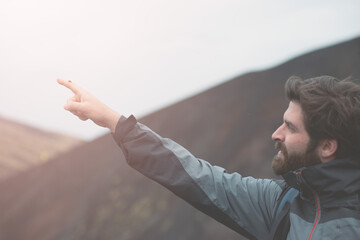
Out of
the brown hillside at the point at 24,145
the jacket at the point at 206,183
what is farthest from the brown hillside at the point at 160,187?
the brown hillside at the point at 24,145

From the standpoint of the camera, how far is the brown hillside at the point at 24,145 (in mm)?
30447

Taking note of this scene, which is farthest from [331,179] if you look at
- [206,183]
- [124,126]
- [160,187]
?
[160,187]

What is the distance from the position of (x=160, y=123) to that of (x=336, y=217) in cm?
1460

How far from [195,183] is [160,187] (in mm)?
11199

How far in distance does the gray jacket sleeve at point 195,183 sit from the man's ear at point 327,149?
286 mm

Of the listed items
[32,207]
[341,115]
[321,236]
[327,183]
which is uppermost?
[341,115]

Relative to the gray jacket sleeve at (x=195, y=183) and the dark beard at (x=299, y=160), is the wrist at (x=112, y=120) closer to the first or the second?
the gray jacket sleeve at (x=195, y=183)

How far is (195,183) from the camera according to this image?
202 cm

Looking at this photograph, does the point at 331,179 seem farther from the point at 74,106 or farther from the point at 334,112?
the point at 74,106

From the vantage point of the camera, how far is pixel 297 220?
176 cm

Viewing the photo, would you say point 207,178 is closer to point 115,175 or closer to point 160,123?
point 115,175

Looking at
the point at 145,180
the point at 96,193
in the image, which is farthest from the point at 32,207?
the point at 145,180

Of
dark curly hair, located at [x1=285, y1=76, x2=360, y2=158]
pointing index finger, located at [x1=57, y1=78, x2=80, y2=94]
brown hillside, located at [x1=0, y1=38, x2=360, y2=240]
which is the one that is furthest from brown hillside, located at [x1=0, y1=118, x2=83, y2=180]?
dark curly hair, located at [x1=285, y1=76, x2=360, y2=158]

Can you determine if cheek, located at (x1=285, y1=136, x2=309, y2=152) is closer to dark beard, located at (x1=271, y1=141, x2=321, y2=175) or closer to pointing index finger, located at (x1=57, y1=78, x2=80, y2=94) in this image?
dark beard, located at (x1=271, y1=141, x2=321, y2=175)
